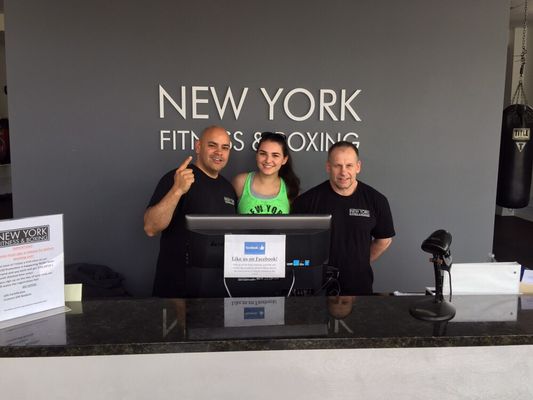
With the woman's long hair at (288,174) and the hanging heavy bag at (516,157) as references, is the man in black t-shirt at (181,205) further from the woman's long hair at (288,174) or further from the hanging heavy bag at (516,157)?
the hanging heavy bag at (516,157)

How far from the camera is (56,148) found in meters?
3.29

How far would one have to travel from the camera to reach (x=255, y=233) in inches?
60.4

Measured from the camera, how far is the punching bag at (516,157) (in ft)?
17.1

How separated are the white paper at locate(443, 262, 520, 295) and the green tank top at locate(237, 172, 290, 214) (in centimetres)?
128

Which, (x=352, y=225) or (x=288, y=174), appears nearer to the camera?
(x=352, y=225)

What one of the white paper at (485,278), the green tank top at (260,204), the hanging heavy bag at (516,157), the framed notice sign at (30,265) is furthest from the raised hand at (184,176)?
the hanging heavy bag at (516,157)

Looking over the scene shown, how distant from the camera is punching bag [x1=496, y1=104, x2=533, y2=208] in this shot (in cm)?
521

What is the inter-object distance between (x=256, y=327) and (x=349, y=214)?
124cm

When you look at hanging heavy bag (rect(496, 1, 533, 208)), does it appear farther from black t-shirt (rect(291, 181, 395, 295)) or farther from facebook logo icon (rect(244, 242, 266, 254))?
facebook logo icon (rect(244, 242, 266, 254))

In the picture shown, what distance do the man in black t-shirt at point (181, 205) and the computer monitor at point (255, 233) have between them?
0.76 meters

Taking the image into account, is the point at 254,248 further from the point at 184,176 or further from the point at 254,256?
the point at 184,176

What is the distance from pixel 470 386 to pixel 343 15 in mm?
2696

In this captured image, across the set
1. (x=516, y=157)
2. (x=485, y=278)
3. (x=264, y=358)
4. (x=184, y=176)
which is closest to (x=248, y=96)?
(x=184, y=176)

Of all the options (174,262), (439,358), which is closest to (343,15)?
(174,262)
